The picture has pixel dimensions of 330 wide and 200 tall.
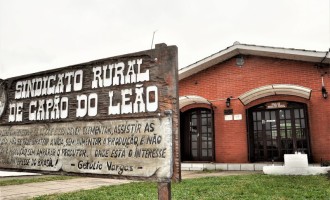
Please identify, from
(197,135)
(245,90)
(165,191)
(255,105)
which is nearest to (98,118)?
(165,191)

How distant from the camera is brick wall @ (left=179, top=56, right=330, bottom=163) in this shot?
420 inches

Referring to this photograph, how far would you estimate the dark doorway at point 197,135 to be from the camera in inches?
503

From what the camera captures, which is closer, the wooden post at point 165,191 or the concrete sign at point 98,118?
the wooden post at point 165,191

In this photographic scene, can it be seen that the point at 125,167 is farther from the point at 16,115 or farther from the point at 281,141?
the point at 281,141

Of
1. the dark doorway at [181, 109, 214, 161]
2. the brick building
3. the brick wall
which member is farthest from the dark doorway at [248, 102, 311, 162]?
the dark doorway at [181, 109, 214, 161]

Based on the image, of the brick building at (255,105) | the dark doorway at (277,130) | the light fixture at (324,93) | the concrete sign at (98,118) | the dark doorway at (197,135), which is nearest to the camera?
the concrete sign at (98,118)

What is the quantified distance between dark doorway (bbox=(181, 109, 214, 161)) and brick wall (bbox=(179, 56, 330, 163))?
544 millimetres

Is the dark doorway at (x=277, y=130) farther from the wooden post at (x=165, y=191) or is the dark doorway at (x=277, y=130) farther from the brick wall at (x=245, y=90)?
the wooden post at (x=165, y=191)

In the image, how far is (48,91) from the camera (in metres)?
2.89

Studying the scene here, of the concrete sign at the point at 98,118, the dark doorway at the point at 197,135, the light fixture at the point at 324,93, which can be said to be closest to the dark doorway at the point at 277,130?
the light fixture at the point at 324,93

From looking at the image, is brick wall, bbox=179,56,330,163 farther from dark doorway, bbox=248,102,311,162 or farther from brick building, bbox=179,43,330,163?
dark doorway, bbox=248,102,311,162

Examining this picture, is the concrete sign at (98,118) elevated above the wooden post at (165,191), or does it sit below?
above

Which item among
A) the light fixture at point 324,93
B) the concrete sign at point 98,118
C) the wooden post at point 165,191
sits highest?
the light fixture at point 324,93

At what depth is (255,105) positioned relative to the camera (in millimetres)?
11836
